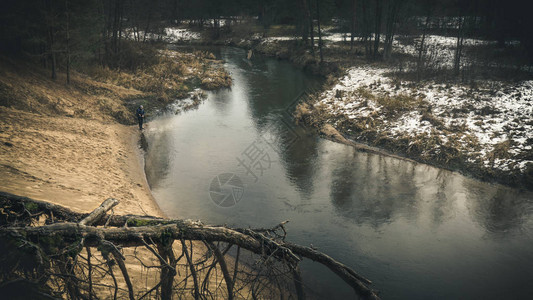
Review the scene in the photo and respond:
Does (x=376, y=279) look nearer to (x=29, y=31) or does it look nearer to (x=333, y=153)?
(x=333, y=153)

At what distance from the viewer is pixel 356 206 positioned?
14523 mm

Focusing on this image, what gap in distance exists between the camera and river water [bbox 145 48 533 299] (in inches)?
423

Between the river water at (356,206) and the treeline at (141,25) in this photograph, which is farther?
the treeline at (141,25)

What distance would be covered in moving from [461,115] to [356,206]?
13.3 meters

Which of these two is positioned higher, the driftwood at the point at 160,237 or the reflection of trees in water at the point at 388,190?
the driftwood at the point at 160,237

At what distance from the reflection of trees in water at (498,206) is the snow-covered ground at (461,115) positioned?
1.93 m

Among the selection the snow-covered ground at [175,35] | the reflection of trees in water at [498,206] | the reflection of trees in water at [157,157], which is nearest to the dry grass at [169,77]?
the reflection of trees in water at [157,157]

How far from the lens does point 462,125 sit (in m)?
21.1

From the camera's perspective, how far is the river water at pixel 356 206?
10.7 m

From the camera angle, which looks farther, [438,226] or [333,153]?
[333,153]

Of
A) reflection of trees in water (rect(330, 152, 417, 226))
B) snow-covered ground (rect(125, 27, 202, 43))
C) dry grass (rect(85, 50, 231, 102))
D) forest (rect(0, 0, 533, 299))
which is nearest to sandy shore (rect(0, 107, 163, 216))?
forest (rect(0, 0, 533, 299))

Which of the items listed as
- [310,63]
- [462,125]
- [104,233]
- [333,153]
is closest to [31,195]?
[104,233]

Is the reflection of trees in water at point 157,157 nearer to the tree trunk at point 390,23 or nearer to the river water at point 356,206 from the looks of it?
the river water at point 356,206

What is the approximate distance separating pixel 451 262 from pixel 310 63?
3487cm
